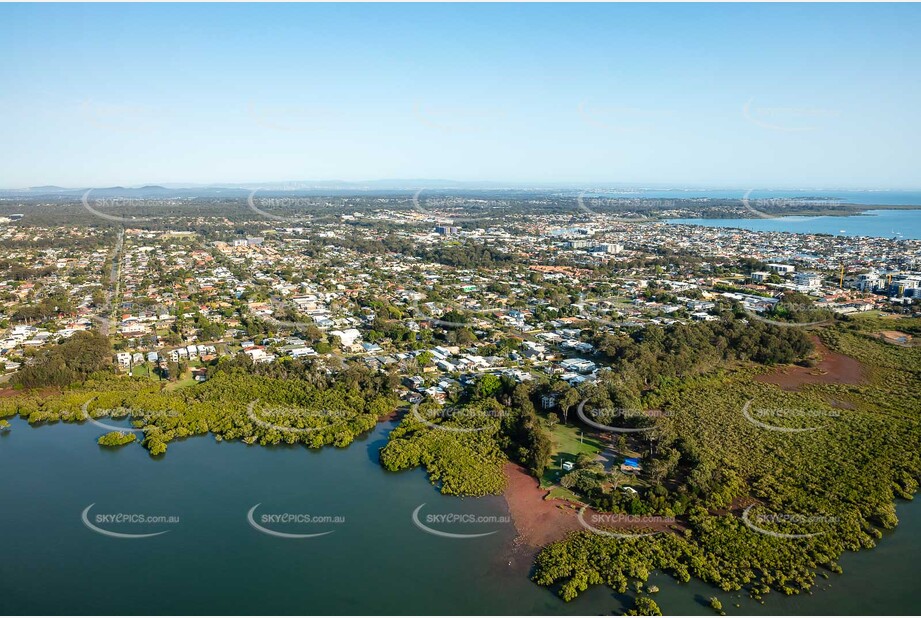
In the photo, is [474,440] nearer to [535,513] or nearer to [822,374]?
[535,513]

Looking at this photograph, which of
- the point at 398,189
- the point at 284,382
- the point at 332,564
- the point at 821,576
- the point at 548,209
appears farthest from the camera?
the point at 398,189

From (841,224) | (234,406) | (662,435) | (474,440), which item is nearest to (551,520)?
(474,440)

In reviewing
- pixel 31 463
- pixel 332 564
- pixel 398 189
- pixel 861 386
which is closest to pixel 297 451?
pixel 332 564

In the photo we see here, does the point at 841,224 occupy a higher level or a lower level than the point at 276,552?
higher

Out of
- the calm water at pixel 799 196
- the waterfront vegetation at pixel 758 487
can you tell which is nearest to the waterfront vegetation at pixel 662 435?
the waterfront vegetation at pixel 758 487

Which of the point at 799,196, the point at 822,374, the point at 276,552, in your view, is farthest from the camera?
the point at 799,196

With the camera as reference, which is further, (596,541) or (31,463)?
(31,463)

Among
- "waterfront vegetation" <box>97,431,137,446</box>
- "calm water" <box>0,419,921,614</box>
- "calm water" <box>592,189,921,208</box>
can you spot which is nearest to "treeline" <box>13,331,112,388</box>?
"calm water" <box>0,419,921,614</box>

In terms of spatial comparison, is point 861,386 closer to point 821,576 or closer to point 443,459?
point 821,576
